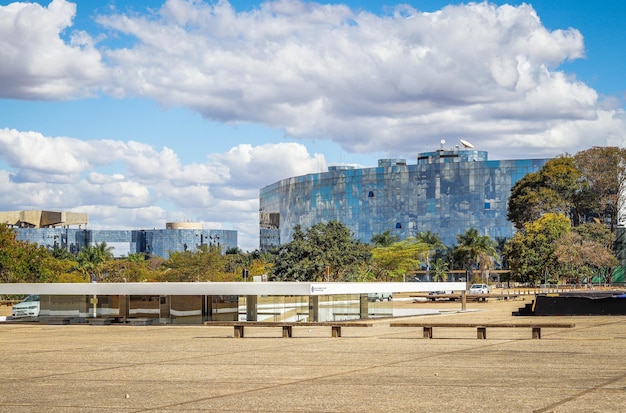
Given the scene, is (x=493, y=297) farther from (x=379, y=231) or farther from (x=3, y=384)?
(x=379, y=231)

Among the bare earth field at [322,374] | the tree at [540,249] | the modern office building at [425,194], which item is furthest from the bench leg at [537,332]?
the modern office building at [425,194]

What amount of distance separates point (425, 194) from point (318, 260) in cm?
8414

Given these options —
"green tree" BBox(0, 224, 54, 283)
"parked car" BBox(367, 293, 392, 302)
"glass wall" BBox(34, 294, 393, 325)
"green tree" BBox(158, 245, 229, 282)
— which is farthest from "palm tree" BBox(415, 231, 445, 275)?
"glass wall" BBox(34, 294, 393, 325)

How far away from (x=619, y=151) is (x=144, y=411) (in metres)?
108

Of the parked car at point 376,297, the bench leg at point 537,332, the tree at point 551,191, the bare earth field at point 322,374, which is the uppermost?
the tree at point 551,191

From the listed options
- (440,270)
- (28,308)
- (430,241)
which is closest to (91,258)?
(430,241)

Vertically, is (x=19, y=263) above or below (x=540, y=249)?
below

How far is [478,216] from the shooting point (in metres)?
170

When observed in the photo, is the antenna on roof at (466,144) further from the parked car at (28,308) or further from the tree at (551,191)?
the parked car at (28,308)

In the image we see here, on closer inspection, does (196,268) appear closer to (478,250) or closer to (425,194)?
(478,250)

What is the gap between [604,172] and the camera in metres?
117

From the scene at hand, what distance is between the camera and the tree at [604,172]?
116m

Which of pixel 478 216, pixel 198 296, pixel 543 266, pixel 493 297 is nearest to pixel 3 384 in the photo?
pixel 198 296

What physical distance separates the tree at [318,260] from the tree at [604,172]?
3551 cm
